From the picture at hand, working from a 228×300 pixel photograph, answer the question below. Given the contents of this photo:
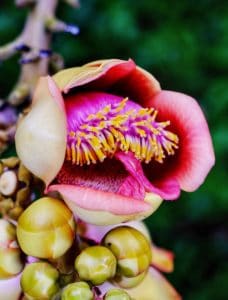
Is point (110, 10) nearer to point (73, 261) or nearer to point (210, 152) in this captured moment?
point (210, 152)

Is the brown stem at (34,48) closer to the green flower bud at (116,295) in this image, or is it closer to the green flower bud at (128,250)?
the green flower bud at (128,250)

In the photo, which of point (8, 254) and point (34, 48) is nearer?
point (8, 254)

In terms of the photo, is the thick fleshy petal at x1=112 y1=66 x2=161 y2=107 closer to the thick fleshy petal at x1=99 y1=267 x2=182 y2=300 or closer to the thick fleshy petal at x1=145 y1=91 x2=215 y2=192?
the thick fleshy petal at x1=145 y1=91 x2=215 y2=192

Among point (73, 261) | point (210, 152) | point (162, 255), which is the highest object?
point (210, 152)

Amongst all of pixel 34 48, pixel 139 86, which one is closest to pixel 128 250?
pixel 139 86

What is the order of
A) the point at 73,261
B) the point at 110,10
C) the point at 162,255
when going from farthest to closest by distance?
the point at 110,10 → the point at 162,255 → the point at 73,261

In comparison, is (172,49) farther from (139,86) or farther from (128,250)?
(128,250)

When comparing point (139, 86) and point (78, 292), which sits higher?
point (139, 86)

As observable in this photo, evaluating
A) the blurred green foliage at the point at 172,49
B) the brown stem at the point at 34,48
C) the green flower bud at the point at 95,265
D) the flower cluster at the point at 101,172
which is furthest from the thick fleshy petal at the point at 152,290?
the blurred green foliage at the point at 172,49

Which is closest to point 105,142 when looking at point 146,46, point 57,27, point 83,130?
point 83,130
